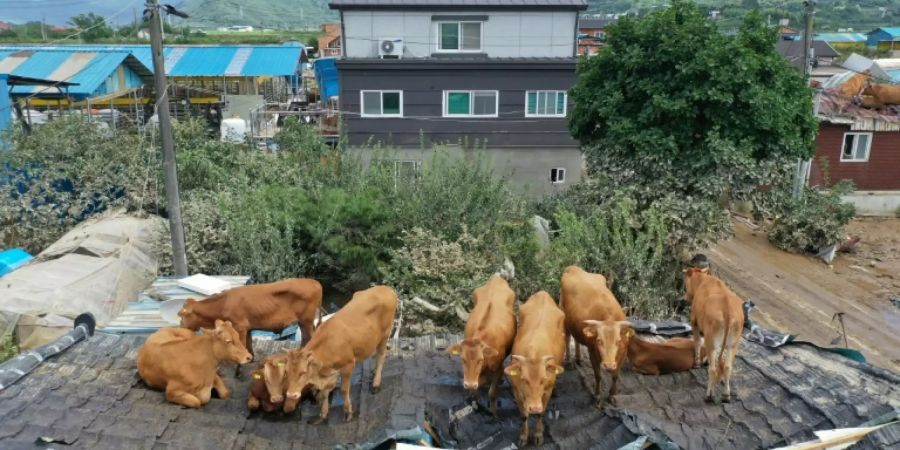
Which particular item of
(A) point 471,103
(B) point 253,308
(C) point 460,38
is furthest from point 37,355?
(C) point 460,38

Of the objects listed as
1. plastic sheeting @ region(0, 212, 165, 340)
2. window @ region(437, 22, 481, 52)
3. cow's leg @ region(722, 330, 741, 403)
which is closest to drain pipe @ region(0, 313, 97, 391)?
plastic sheeting @ region(0, 212, 165, 340)

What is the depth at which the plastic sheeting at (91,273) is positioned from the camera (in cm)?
959

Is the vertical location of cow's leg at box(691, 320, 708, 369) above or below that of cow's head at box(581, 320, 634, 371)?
below

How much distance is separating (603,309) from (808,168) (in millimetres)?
16731

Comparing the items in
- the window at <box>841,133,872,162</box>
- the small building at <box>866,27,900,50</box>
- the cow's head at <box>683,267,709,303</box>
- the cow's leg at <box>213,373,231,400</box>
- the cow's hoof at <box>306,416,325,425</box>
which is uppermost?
the small building at <box>866,27,900,50</box>

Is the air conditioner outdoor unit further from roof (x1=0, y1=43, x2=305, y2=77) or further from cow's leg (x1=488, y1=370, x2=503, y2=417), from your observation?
cow's leg (x1=488, y1=370, x2=503, y2=417)

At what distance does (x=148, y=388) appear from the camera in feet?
21.7

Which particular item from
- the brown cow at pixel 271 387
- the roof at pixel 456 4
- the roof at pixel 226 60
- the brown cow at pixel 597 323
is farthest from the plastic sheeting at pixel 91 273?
the roof at pixel 226 60

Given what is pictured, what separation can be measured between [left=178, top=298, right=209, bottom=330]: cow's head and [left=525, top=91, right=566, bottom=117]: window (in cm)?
1443

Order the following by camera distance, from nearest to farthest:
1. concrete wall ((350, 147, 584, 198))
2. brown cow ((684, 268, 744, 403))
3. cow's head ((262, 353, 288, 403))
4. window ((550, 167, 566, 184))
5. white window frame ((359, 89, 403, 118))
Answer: cow's head ((262, 353, 288, 403)) → brown cow ((684, 268, 744, 403)) → white window frame ((359, 89, 403, 118)) → concrete wall ((350, 147, 584, 198)) → window ((550, 167, 566, 184))

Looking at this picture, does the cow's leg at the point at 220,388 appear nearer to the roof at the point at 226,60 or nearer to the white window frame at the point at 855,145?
the white window frame at the point at 855,145

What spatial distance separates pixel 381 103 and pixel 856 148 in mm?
15165

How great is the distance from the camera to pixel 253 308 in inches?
293

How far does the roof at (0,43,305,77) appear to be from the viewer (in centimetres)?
3103
